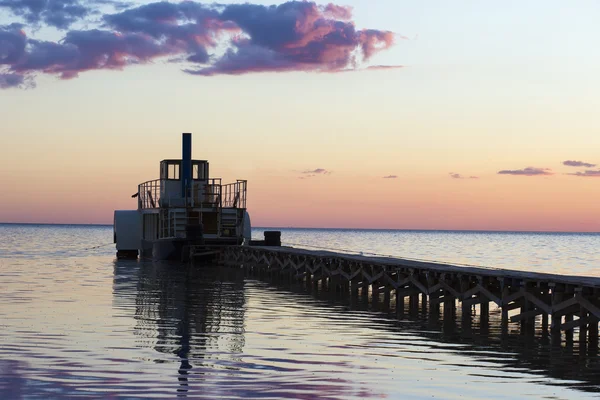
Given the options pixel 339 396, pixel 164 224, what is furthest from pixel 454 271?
pixel 164 224

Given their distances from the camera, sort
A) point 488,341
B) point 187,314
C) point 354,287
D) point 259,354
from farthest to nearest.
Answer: point 354,287
point 187,314
point 488,341
point 259,354

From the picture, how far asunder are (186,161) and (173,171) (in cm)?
Result: 139

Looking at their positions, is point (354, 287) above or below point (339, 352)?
below

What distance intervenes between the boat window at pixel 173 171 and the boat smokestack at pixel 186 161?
2.33 feet

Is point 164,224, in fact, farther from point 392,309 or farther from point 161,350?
point 161,350

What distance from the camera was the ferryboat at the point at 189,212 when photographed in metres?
49.3

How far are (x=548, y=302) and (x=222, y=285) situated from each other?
642 inches

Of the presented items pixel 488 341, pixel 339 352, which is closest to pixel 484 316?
pixel 488 341

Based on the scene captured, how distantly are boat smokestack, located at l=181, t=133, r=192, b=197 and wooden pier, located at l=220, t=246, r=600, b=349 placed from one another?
13113 millimetres

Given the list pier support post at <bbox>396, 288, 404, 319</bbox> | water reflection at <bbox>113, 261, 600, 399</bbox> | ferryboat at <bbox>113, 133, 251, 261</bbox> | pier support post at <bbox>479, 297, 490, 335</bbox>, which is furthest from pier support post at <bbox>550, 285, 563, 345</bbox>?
ferryboat at <bbox>113, 133, 251, 261</bbox>

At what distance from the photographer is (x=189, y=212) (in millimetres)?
50469

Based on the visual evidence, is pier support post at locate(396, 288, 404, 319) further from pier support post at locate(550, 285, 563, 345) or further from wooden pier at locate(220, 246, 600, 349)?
pier support post at locate(550, 285, 563, 345)

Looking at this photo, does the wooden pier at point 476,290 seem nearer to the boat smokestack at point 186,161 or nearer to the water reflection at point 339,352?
the water reflection at point 339,352

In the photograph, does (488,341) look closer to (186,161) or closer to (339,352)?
(339,352)
